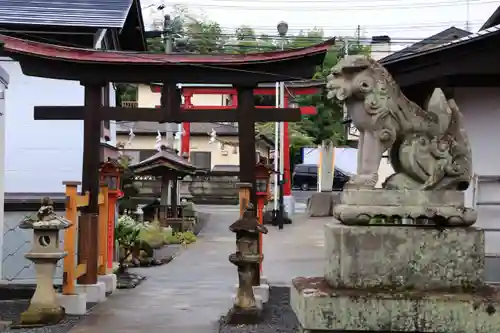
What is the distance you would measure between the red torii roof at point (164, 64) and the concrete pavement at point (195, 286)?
3.60 metres

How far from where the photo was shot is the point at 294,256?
16.5 metres

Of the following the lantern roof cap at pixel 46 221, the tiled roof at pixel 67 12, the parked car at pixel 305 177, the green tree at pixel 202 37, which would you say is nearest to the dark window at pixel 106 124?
the tiled roof at pixel 67 12

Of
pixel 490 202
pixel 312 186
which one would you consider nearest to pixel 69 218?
pixel 490 202

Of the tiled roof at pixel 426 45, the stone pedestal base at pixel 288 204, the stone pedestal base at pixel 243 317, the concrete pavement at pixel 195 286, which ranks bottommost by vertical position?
the concrete pavement at pixel 195 286

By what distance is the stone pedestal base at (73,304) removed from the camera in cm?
948

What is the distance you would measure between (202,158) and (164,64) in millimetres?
30789

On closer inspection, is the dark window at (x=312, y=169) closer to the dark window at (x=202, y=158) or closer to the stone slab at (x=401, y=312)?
the dark window at (x=202, y=158)

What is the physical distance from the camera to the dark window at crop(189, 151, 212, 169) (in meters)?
41.0

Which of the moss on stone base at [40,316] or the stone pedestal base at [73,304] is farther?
the stone pedestal base at [73,304]

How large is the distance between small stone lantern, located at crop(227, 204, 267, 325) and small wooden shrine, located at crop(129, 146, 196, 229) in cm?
1353

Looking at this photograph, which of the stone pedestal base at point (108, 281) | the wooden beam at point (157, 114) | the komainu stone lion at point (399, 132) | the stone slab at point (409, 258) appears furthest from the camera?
the stone pedestal base at point (108, 281)

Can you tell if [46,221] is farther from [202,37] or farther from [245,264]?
[202,37]

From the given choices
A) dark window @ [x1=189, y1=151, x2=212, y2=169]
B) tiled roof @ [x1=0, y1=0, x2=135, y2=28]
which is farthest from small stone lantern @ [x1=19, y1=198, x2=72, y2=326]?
dark window @ [x1=189, y1=151, x2=212, y2=169]

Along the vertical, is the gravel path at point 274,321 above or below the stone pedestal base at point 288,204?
below
